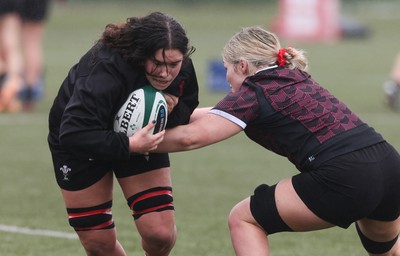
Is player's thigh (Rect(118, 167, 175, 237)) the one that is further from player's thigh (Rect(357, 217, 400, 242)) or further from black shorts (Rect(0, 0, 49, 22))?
black shorts (Rect(0, 0, 49, 22))

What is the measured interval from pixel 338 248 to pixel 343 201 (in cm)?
172

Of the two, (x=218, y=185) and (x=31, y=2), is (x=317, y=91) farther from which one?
(x=31, y=2)

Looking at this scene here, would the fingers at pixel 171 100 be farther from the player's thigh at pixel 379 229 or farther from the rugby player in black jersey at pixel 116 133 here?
the player's thigh at pixel 379 229

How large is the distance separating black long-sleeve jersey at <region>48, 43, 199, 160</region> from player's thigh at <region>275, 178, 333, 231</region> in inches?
30.3

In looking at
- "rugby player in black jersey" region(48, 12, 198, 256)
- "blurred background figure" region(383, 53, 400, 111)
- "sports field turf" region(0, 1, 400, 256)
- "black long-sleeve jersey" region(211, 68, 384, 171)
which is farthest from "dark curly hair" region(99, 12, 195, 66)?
"blurred background figure" region(383, 53, 400, 111)

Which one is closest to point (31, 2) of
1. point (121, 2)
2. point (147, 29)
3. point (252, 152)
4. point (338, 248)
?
point (252, 152)

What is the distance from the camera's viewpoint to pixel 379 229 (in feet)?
16.9

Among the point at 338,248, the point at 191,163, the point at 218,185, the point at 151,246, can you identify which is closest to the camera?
the point at 151,246

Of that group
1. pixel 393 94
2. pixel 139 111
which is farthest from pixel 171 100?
pixel 393 94

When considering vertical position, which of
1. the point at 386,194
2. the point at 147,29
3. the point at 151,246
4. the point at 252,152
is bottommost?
the point at 252,152

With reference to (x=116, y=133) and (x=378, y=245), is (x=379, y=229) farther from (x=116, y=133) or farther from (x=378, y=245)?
(x=116, y=133)

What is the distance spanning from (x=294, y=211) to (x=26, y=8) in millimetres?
7788

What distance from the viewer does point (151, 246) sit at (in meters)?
5.45

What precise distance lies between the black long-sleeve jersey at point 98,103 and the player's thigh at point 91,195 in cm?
32
